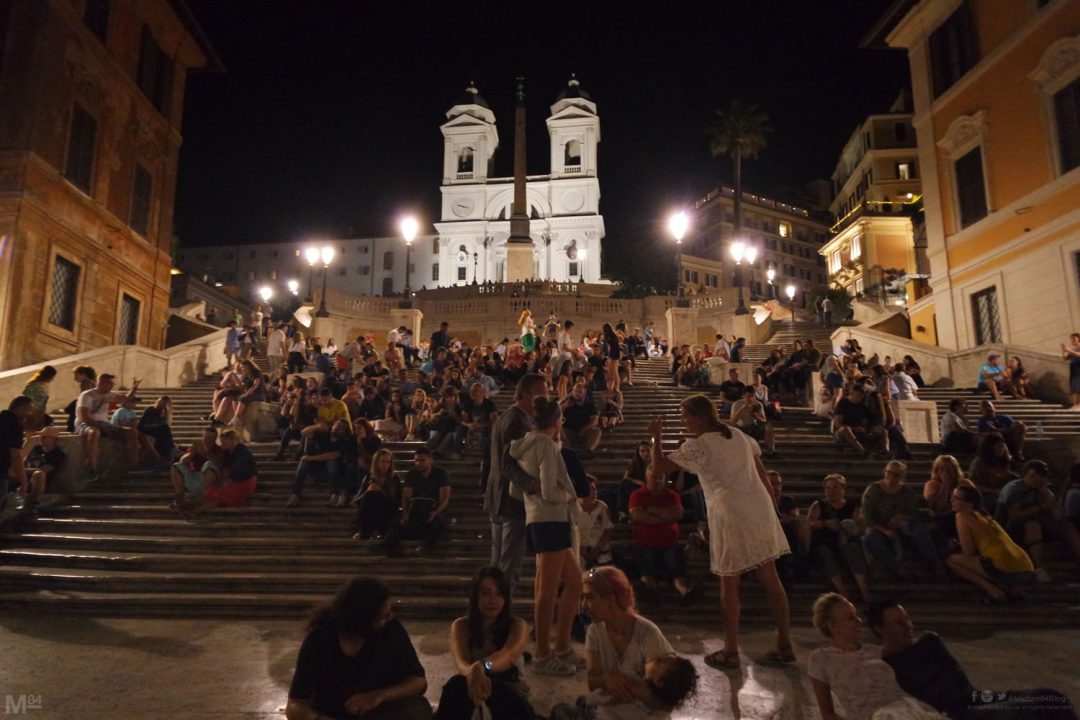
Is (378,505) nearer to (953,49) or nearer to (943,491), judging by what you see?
(943,491)

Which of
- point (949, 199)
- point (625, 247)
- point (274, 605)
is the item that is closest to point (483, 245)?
point (625, 247)

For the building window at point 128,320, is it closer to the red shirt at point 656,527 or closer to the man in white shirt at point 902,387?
the red shirt at point 656,527

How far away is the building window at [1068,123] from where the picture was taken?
53.4ft

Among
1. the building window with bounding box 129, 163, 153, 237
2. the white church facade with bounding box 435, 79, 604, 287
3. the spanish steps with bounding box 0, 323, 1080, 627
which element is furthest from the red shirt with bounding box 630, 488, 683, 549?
the white church facade with bounding box 435, 79, 604, 287

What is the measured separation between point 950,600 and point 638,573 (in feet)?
10.2

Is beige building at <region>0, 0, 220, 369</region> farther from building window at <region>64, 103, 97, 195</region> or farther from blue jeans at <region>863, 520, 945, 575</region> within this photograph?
blue jeans at <region>863, 520, 945, 575</region>

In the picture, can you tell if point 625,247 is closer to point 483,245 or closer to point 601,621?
point 483,245

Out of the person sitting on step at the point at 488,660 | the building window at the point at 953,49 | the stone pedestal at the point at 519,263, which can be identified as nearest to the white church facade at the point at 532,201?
the stone pedestal at the point at 519,263

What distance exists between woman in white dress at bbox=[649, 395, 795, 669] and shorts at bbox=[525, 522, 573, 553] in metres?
0.98

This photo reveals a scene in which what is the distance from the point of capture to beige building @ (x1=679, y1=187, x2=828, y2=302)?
236 ft

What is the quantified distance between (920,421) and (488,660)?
34.8ft

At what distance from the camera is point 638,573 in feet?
23.0

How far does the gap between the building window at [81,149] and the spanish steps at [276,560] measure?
12.3 meters

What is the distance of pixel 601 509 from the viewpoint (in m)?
7.25
